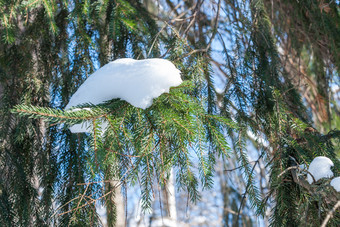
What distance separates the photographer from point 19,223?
149 centimetres

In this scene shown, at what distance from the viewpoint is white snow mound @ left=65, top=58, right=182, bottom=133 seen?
91cm

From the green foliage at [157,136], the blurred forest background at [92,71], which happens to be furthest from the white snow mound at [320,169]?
the green foliage at [157,136]

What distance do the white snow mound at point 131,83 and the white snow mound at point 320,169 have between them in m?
0.47

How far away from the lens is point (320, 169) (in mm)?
1010

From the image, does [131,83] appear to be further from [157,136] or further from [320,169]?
[320,169]

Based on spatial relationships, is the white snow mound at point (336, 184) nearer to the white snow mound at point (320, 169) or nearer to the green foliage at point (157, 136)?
the white snow mound at point (320, 169)

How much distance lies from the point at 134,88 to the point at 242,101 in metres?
0.72

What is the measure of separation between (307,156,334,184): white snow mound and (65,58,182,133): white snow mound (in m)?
0.47

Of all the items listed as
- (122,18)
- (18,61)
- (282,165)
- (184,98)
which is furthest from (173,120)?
(18,61)

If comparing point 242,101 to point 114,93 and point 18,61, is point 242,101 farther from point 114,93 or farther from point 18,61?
point 18,61

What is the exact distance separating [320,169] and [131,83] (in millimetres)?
601

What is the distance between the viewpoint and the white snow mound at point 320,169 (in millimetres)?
994

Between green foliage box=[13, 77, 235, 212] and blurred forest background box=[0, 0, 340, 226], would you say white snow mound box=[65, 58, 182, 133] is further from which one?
blurred forest background box=[0, 0, 340, 226]

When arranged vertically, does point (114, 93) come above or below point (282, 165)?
above
